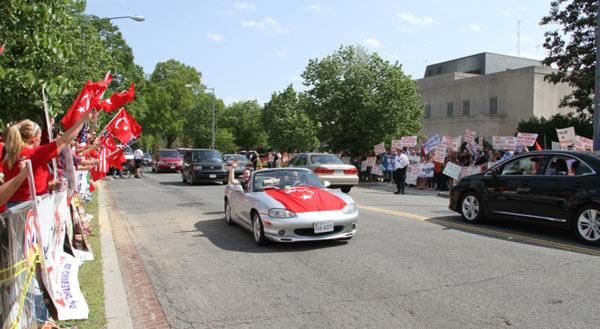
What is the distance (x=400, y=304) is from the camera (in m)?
5.32

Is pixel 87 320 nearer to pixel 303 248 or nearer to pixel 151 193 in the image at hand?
pixel 303 248

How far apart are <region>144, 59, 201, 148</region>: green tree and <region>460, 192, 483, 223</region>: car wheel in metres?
65.5

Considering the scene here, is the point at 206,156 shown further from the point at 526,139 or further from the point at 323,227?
the point at 323,227

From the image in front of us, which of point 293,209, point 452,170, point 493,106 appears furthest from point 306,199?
point 493,106

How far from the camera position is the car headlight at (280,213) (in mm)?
8086

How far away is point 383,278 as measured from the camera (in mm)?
6328

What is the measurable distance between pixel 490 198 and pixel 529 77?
5161 centimetres

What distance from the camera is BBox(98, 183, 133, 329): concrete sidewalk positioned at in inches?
196

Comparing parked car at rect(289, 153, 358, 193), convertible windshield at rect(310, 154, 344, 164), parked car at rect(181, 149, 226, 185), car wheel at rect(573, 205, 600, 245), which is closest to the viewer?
car wheel at rect(573, 205, 600, 245)

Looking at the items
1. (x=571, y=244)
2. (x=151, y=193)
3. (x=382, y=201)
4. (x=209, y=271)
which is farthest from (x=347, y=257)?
(x=151, y=193)

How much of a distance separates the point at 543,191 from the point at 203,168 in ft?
56.8

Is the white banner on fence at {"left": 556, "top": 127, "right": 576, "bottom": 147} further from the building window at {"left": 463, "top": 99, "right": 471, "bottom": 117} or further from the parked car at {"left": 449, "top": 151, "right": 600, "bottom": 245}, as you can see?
the building window at {"left": 463, "top": 99, "right": 471, "bottom": 117}

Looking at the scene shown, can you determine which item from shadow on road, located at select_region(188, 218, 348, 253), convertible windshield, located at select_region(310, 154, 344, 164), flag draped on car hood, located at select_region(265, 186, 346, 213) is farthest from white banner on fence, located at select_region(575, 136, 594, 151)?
shadow on road, located at select_region(188, 218, 348, 253)

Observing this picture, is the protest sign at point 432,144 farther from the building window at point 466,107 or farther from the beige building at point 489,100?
the building window at point 466,107
